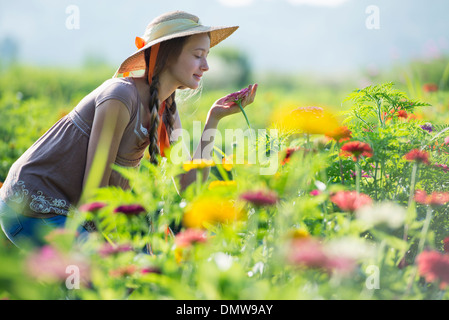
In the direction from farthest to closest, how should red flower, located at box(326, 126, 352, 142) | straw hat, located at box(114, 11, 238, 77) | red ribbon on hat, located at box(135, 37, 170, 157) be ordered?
red ribbon on hat, located at box(135, 37, 170, 157), straw hat, located at box(114, 11, 238, 77), red flower, located at box(326, 126, 352, 142)

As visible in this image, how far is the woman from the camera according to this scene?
1516mm

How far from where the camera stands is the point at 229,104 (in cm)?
161

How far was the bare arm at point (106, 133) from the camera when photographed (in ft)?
4.83

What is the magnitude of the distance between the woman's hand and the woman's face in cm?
14

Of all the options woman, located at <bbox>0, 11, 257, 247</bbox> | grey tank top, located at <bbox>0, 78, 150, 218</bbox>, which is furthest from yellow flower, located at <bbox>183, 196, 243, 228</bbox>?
grey tank top, located at <bbox>0, 78, 150, 218</bbox>

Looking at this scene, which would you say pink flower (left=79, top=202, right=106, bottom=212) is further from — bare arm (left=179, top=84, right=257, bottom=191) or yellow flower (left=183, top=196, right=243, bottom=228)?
bare arm (left=179, top=84, right=257, bottom=191)

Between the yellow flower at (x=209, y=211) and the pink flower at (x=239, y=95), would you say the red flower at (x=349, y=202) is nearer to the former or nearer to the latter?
the yellow flower at (x=209, y=211)

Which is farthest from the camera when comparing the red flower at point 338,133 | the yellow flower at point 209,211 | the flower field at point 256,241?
the red flower at point 338,133

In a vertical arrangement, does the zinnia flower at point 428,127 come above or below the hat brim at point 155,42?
below

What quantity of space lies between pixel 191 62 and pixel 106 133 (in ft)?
1.38

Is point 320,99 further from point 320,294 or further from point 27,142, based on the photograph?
point 320,294

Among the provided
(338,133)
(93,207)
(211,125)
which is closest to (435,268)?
(338,133)

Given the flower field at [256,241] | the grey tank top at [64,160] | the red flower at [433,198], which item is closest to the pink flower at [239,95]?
the flower field at [256,241]

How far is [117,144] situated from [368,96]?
82 centimetres
